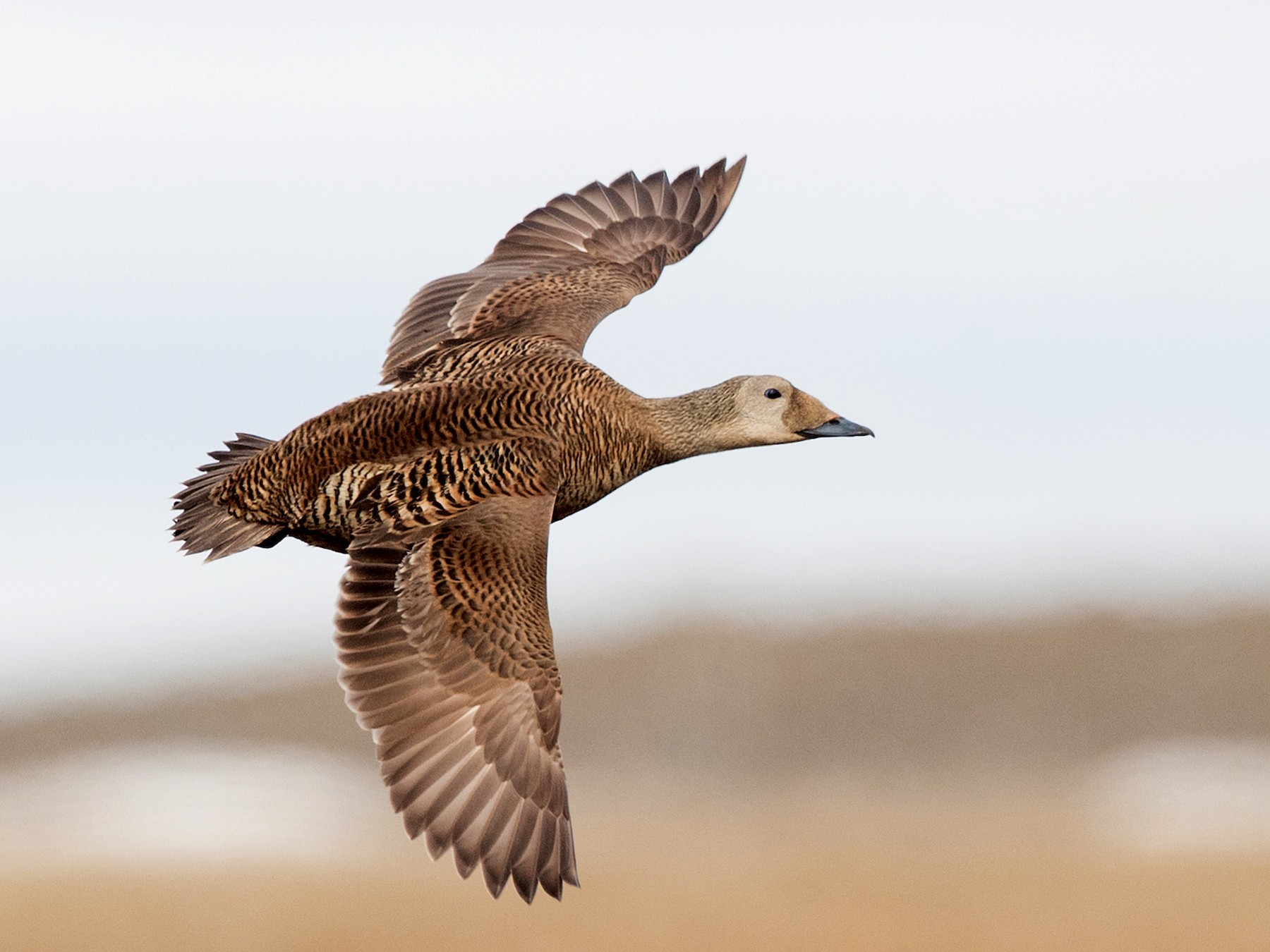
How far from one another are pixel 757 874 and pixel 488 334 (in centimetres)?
1727

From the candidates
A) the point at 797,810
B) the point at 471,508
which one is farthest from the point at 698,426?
the point at 797,810

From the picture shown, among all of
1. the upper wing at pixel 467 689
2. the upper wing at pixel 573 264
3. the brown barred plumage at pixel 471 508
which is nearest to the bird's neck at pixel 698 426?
the brown barred plumage at pixel 471 508

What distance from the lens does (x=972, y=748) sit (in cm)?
3550

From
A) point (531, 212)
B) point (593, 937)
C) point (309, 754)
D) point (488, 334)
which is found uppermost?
point (531, 212)

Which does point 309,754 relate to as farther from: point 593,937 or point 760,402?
point 760,402

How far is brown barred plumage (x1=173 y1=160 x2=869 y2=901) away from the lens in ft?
27.8

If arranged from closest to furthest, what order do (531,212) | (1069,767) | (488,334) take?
(488,334)
(531,212)
(1069,767)

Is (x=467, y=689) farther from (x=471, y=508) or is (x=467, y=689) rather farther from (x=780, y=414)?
(x=780, y=414)

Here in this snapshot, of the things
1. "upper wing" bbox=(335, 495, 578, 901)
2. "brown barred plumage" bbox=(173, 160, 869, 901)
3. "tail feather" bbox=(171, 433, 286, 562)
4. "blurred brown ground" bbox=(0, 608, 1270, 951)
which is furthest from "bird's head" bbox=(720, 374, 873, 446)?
"blurred brown ground" bbox=(0, 608, 1270, 951)

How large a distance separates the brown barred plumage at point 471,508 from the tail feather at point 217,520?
1cm

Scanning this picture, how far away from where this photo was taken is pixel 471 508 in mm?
9062

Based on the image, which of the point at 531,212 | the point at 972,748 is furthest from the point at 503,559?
the point at 972,748

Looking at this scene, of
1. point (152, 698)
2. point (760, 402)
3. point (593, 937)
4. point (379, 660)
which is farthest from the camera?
point (152, 698)

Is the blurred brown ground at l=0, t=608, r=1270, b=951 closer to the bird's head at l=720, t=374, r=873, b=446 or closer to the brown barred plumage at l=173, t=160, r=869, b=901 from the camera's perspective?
the bird's head at l=720, t=374, r=873, b=446
